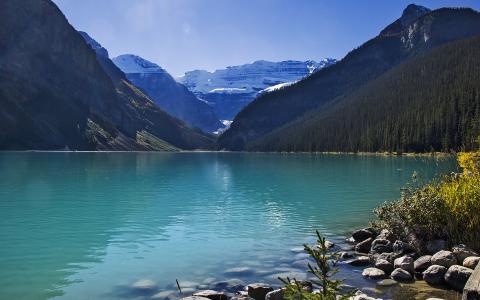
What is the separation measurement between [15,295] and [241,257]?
460 inches

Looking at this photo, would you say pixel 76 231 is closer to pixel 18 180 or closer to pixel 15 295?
pixel 15 295

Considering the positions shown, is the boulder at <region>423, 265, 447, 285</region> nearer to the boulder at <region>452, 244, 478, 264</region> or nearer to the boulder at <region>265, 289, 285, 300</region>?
the boulder at <region>452, 244, 478, 264</region>

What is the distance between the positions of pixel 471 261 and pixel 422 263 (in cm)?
226

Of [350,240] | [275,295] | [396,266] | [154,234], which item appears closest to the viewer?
[275,295]

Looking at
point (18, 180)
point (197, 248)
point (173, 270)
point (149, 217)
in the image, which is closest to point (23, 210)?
point (149, 217)

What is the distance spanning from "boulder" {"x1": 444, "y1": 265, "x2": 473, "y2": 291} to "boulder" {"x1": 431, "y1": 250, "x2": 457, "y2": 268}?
3.90 ft

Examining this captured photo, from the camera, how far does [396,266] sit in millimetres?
22656

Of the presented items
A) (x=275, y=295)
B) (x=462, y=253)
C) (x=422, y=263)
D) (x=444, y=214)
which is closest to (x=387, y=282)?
(x=422, y=263)

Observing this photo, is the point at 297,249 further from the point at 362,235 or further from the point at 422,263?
the point at 422,263

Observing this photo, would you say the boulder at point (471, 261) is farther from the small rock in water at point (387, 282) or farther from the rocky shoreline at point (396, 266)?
the small rock in water at point (387, 282)

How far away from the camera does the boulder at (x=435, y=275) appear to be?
20.6m

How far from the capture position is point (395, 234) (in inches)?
1065

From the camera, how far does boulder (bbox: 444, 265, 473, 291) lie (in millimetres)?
19469

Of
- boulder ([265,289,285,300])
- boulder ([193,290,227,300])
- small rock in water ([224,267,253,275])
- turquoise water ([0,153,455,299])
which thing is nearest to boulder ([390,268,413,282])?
turquoise water ([0,153,455,299])
